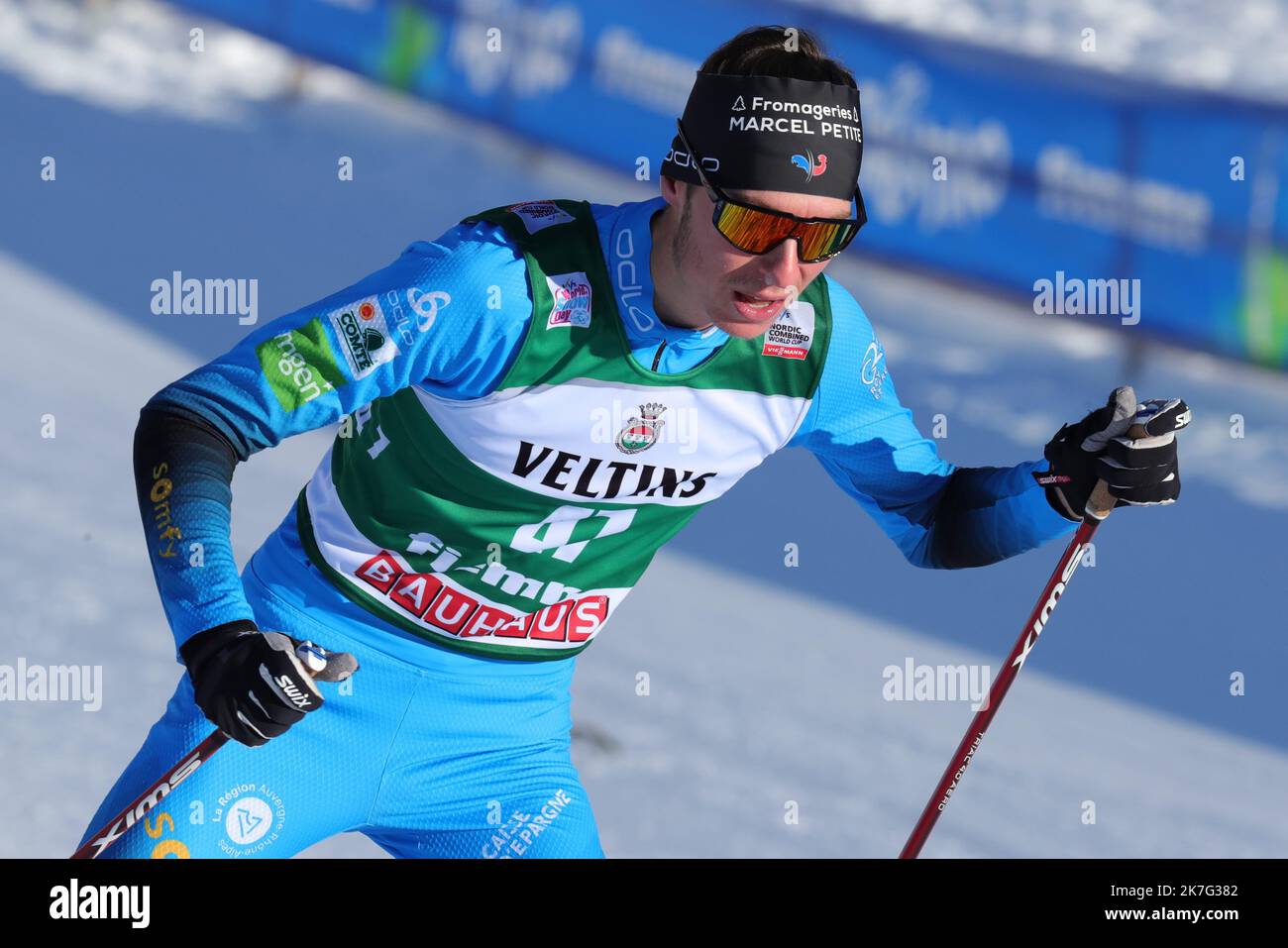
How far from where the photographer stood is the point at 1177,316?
7.47 meters

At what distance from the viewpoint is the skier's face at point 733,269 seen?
8.01ft

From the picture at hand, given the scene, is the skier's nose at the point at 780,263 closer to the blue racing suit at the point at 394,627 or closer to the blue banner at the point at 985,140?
the blue racing suit at the point at 394,627

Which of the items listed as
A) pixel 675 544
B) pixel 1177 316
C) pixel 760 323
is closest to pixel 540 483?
pixel 760 323

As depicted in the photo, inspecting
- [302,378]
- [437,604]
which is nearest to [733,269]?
[302,378]

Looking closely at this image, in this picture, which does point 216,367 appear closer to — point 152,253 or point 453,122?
point 152,253

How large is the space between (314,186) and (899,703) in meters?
4.87

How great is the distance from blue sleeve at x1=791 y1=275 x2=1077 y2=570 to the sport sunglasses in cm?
36

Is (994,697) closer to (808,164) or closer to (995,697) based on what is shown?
(995,697)

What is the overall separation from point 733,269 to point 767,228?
0.27ft

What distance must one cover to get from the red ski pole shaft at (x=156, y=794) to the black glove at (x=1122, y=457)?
1519mm

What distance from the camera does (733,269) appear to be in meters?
2.46

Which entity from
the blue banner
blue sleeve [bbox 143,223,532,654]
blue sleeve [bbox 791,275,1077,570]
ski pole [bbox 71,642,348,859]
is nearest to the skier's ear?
blue sleeve [bbox 143,223,532,654]

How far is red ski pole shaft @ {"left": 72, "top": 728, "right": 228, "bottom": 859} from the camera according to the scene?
8.11 ft

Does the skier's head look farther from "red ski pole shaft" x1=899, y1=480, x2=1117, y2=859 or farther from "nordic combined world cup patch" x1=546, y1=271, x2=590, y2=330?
"red ski pole shaft" x1=899, y1=480, x2=1117, y2=859
